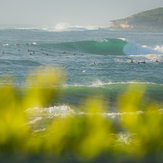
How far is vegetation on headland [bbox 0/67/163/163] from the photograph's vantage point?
6.29 metres

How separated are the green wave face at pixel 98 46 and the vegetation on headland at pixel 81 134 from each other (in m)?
23.2

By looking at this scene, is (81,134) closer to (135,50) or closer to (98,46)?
(98,46)

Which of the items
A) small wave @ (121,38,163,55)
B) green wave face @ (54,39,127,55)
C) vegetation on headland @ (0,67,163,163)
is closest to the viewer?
vegetation on headland @ (0,67,163,163)

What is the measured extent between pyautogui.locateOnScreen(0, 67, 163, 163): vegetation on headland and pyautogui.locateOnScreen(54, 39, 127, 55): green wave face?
2320 cm

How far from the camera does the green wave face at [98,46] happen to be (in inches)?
1305

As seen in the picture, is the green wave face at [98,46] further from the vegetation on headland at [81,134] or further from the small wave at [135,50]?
the vegetation on headland at [81,134]

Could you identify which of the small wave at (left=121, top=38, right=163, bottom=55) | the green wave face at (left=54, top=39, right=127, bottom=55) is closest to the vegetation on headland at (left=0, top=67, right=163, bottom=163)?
the green wave face at (left=54, top=39, right=127, bottom=55)

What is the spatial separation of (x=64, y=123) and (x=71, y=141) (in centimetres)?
115

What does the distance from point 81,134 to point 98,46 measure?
29.2 meters

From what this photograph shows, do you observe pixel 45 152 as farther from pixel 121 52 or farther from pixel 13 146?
pixel 121 52

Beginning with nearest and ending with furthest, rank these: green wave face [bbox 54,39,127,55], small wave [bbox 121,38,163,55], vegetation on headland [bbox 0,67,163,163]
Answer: vegetation on headland [bbox 0,67,163,163] < green wave face [bbox 54,39,127,55] < small wave [bbox 121,38,163,55]

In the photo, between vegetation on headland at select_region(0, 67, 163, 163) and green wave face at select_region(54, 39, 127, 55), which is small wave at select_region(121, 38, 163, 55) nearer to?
green wave face at select_region(54, 39, 127, 55)

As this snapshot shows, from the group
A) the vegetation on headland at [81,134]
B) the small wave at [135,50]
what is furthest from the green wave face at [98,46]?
the vegetation on headland at [81,134]

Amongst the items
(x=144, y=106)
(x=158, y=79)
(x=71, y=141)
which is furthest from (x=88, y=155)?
(x=158, y=79)
